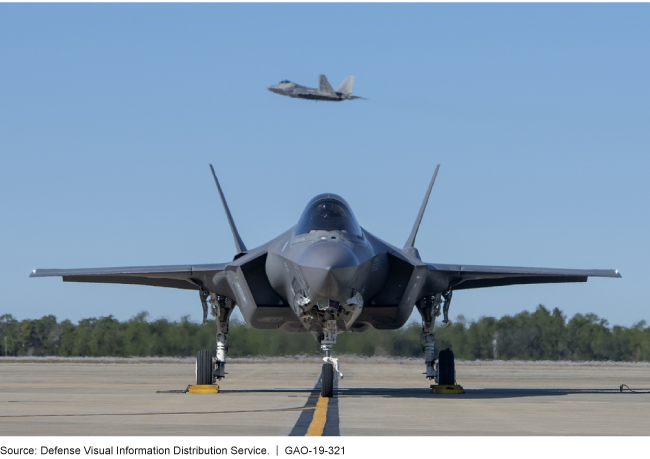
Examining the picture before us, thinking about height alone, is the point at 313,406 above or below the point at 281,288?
below

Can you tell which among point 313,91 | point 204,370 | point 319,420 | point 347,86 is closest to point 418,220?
point 204,370

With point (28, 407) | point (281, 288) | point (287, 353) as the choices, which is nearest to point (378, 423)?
point (28, 407)

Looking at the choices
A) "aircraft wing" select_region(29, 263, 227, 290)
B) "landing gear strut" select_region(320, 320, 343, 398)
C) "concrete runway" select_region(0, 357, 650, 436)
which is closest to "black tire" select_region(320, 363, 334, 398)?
"landing gear strut" select_region(320, 320, 343, 398)

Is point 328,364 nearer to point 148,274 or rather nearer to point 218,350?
point 218,350

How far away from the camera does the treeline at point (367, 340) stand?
105ft

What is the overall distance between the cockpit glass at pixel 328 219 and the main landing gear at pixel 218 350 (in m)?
3.79

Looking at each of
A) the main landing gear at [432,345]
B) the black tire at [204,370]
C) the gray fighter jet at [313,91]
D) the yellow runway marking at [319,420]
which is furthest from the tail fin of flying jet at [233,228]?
the gray fighter jet at [313,91]

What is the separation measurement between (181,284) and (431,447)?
45.1ft

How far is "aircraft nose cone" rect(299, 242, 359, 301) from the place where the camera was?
50.0 feet

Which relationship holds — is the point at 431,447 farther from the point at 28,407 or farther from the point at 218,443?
the point at 28,407

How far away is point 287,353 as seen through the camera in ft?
105

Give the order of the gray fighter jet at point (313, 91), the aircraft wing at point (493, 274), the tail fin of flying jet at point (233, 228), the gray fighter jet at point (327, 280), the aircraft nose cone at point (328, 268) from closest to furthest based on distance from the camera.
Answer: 1. the aircraft nose cone at point (328, 268)
2. the gray fighter jet at point (327, 280)
3. the aircraft wing at point (493, 274)
4. the tail fin of flying jet at point (233, 228)
5. the gray fighter jet at point (313, 91)

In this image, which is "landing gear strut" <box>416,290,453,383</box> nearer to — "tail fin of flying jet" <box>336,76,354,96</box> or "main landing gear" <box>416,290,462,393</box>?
"main landing gear" <box>416,290,462,393</box>

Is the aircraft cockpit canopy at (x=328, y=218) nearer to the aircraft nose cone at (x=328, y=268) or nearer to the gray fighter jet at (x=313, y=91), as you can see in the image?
the aircraft nose cone at (x=328, y=268)
